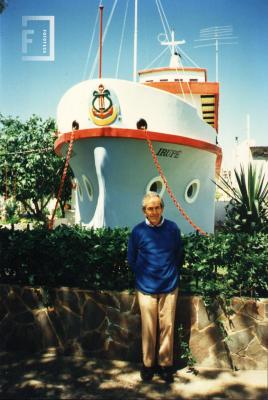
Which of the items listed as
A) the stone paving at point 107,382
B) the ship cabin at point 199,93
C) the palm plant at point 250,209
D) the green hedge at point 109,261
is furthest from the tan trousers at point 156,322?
the ship cabin at point 199,93

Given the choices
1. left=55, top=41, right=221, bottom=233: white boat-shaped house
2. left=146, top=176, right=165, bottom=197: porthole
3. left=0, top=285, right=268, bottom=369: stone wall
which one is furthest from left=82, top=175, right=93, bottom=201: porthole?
left=0, top=285, right=268, bottom=369: stone wall

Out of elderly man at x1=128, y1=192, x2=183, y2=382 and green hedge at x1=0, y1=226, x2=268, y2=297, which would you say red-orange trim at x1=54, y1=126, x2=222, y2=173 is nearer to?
green hedge at x1=0, y1=226, x2=268, y2=297

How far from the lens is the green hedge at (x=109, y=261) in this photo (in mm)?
3988

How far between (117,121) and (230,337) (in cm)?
501

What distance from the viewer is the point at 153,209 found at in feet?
11.6

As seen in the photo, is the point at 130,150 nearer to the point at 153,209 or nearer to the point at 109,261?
the point at 109,261

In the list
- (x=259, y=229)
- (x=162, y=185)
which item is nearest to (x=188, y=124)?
(x=162, y=185)

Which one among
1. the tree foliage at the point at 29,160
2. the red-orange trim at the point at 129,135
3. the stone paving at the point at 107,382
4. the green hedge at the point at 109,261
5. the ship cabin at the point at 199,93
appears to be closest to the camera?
the stone paving at the point at 107,382

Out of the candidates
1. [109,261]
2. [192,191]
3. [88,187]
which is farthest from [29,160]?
[109,261]

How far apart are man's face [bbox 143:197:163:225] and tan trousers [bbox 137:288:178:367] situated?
2.45 feet

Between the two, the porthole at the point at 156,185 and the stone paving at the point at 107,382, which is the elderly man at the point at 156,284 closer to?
the stone paving at the point at 107,382

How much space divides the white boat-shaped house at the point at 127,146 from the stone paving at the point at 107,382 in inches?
167

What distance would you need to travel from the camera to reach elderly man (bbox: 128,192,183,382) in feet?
11.4

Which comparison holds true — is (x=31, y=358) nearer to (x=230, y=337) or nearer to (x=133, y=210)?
(x=230, y=337)
